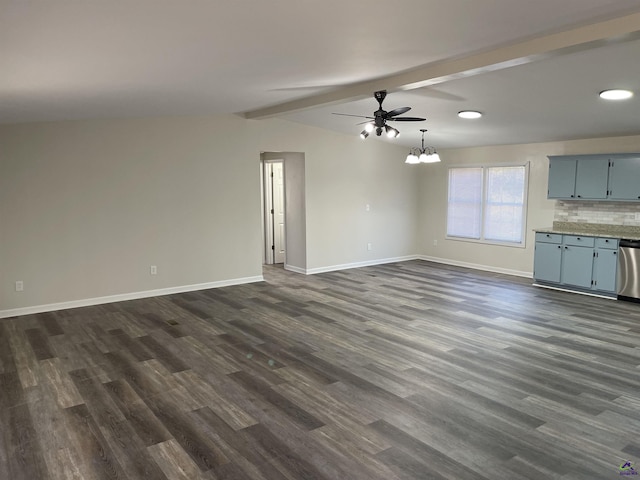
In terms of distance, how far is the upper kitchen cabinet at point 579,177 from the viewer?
6613 mm

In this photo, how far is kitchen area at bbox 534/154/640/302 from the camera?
20.7 feet

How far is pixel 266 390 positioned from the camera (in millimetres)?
3643

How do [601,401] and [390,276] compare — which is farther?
[390,276]

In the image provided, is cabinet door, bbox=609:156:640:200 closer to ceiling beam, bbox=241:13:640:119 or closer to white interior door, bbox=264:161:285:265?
ceiling beam, bbox=241:13:640:119

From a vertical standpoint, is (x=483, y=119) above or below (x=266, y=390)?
above

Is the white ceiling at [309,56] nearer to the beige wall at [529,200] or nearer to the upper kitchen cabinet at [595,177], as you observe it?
the upper kitchen cabinet at [595,177]

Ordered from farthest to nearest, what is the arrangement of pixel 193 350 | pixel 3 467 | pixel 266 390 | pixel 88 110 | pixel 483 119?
1. pixel 483 119
2. pixel 88 110
3. pixel 193 350
4. pixel 266 390
5. pixel 3 467

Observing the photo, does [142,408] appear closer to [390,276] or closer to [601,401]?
[601,401]

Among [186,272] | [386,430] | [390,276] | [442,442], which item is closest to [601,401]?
[442,442]

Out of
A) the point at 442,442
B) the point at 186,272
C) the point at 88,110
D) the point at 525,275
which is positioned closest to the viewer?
the point at 442,442

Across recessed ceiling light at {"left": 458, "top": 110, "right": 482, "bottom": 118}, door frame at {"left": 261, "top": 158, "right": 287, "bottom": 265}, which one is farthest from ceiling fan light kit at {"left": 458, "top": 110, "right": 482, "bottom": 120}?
door frame at {"left": 261, "top": 158, "right": 287, "bottom": 265}

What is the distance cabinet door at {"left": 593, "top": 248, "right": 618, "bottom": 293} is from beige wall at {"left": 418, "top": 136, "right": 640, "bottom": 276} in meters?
1.23

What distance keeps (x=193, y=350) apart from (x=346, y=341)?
151cm

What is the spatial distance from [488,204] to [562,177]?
1.57 m
